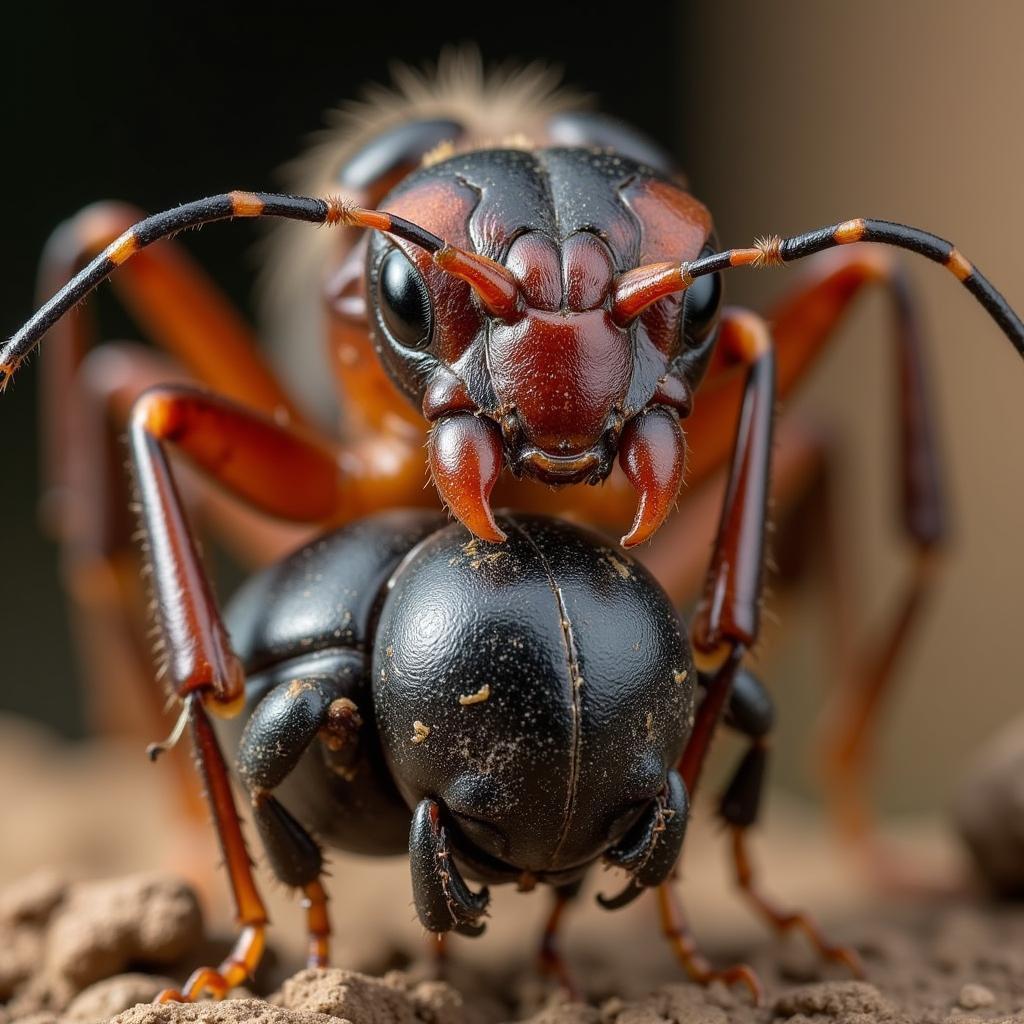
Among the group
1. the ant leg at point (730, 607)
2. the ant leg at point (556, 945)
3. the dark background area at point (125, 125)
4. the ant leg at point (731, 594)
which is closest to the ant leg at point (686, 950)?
the ant leg at point (730, 607)

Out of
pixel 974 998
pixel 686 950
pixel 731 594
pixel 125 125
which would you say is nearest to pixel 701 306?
pixel 731 594

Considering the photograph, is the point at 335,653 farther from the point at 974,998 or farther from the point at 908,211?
the point at 908,211

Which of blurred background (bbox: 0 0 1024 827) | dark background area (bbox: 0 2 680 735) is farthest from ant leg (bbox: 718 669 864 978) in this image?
dark background area (bbox: 0 2 680 735)

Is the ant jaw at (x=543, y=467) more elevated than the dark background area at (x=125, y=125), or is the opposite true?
the dark background area at (x=125, y=125)

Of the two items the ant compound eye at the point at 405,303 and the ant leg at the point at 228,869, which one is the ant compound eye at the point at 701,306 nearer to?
the ant compound eye at the point at 405,303

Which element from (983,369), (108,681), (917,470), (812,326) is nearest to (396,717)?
(812,326)

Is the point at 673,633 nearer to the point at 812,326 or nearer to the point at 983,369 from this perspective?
the point at 812,326

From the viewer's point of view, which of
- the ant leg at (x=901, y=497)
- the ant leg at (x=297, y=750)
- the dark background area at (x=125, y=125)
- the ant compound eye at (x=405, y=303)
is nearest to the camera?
the ant leg at (x=297, y=750)
